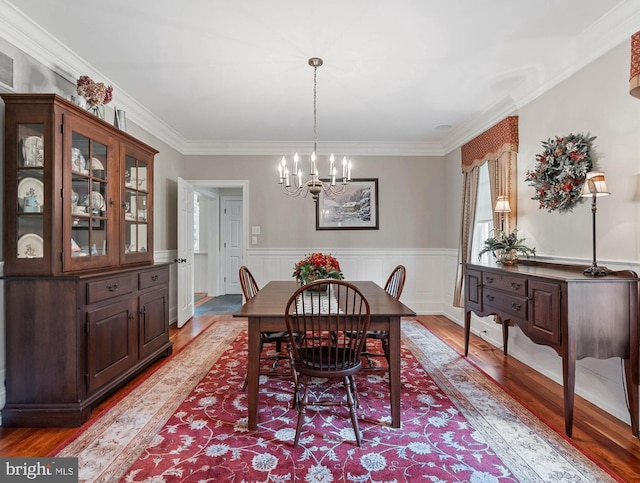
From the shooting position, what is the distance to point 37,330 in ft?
A: 7.22

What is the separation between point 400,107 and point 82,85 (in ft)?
9.88

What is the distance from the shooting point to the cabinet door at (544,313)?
6.88 ft

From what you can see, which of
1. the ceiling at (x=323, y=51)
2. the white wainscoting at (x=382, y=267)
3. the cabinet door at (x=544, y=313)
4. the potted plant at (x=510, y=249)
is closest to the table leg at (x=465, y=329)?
the potted plant at (x=510, y=249)

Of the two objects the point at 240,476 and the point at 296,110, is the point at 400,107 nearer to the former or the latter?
the point at 296,110

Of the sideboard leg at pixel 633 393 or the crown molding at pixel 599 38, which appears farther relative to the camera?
the crown molding at pixel 599 38

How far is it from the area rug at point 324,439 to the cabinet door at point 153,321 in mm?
360

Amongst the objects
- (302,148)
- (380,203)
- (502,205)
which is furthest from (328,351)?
(302,148)

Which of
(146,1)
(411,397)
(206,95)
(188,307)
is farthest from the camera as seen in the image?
(188,307)

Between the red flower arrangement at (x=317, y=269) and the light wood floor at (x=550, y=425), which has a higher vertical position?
the red flower arrangement at (x=317, y=269)

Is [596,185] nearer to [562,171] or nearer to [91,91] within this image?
[562,171]

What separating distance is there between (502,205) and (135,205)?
354cm

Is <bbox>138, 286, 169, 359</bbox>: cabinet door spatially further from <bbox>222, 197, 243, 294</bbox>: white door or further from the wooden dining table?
<bbox>222, 197, 243, 294</bbox>: white door

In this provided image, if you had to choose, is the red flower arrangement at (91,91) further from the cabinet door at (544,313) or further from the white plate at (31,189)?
the cabinet door at (544,313)

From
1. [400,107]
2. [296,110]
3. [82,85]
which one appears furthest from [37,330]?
[400,107]
